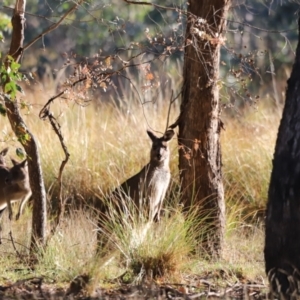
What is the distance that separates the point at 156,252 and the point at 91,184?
4.49 meters

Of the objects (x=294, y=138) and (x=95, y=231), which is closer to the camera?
(x=294, y=138)

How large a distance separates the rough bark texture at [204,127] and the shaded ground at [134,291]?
1.31 meters

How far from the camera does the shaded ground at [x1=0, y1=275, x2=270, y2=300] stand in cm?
684

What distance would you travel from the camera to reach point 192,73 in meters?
8.75

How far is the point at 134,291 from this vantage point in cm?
705

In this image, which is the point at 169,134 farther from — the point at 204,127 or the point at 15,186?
the point at 15,186

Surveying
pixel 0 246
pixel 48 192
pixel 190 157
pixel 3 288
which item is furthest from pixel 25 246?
pixel 48 192

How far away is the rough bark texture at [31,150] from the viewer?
7.96 m

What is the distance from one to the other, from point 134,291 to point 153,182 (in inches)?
106

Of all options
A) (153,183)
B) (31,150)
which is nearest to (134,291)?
(31,150)

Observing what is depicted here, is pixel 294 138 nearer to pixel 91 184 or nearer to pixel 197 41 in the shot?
pixel 197 41

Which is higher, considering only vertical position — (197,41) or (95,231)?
(197,41)

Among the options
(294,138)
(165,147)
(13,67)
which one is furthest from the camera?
(165,147)

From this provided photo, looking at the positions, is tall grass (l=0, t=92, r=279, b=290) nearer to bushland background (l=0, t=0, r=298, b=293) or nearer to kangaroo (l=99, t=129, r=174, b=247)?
bushland background (l=0, t=0, r=298, b=293)
